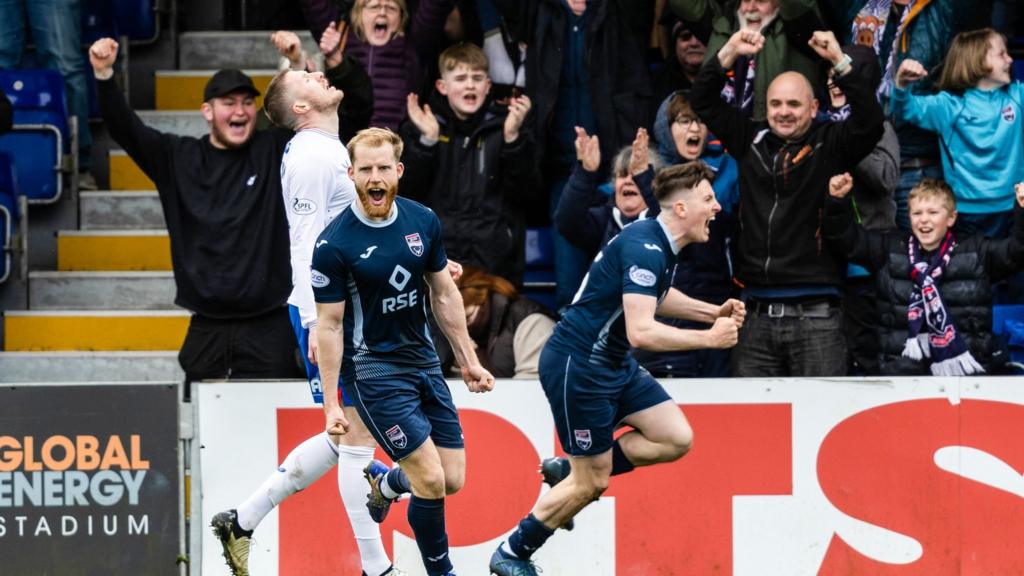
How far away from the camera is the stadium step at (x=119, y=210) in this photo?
11.7 meters

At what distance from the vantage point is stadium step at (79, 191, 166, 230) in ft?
38.4

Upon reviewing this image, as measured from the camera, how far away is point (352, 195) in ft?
27.5

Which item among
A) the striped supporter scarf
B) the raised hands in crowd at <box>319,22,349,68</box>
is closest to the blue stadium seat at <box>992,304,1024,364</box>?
the striped supporter scarf

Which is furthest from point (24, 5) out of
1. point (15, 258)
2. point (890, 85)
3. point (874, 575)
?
point (874, 575)

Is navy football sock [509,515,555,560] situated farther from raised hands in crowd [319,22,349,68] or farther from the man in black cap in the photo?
raised hands in crowd [319,22,349,68]

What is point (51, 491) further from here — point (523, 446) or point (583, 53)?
point (583, 53)

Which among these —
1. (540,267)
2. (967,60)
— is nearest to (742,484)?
(540,267)

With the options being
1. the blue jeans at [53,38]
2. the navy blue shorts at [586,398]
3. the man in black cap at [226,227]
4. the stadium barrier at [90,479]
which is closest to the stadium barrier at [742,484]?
the stadium barrier at [90,479]

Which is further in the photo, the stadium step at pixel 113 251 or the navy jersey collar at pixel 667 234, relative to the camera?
the stadium step at pixel 113 251

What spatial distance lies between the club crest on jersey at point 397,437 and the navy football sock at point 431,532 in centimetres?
30

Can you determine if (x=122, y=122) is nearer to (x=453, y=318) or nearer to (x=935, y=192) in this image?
(x=453, y=318)

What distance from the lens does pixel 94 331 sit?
11023mm

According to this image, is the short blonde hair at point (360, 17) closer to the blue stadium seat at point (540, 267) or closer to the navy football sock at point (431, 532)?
the blue stadium seat at point (540, 267)

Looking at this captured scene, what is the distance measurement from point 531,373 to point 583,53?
7.13ft
